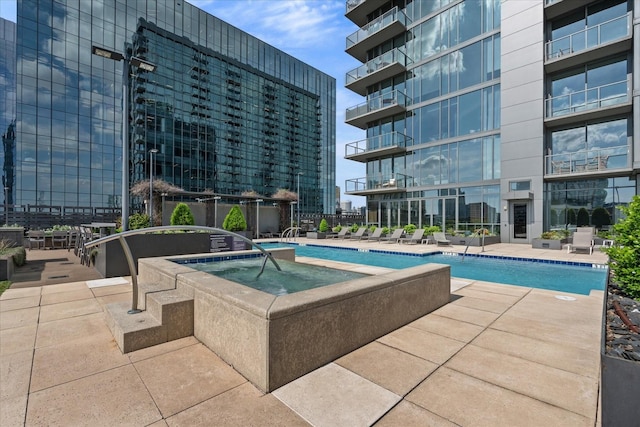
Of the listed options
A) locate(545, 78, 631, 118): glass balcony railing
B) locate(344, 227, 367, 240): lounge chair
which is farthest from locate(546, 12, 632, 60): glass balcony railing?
locate(344, 227, 367, 240): lounge chair

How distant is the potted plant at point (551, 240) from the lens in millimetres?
13312

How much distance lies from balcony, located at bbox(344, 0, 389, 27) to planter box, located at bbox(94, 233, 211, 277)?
21.9 meters

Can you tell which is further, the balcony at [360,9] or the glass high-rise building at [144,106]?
the glass high-rise building at [144,106]

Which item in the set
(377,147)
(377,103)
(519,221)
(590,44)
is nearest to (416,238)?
(519,221)

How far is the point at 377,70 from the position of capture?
834 inches

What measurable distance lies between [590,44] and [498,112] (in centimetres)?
453

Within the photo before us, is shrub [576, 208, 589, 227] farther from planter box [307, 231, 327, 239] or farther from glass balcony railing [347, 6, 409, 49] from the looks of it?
glass balcony railing [347, 6, 409, 49]

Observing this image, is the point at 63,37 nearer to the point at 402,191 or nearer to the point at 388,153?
the point at 388,153

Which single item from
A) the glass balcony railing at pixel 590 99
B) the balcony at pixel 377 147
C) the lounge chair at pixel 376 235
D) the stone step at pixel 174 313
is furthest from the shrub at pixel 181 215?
the glass balcony railing at pixel 590 99

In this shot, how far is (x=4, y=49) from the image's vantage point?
41156 mm

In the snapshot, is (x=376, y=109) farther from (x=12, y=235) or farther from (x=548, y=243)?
(x=12, y=235)

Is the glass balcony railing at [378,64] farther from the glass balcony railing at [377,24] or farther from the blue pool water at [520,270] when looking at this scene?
the blue pool water at [520,270]

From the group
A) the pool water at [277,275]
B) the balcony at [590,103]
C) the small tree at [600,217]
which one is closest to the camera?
the pool water at [277,275]

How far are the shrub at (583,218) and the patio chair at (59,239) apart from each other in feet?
81.0
